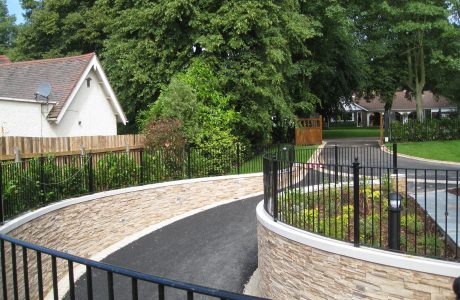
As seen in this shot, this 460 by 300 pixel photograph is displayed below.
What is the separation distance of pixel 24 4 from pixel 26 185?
116 feet

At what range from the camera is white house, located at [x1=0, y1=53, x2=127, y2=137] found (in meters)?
18.9

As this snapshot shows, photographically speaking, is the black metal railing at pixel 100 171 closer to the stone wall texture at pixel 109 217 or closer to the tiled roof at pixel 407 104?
the stone wall texture at pixel 109 217

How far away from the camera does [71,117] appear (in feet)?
70.1

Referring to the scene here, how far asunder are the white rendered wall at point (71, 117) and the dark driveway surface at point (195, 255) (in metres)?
9.37

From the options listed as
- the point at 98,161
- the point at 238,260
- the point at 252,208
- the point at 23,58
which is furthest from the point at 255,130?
the point at 23,58

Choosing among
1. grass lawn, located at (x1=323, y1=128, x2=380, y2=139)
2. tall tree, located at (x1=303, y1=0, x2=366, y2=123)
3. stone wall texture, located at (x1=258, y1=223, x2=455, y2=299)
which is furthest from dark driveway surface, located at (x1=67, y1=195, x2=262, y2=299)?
grass lawn, located at (x1=323, y1=128, x2=380, y2=139)

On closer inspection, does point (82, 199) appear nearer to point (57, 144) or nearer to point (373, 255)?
point (57, 144)

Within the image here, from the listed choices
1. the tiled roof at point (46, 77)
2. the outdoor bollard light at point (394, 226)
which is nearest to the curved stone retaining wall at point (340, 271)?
the outdoor bollard light at point (394, 226)

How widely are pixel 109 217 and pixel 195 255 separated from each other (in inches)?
113

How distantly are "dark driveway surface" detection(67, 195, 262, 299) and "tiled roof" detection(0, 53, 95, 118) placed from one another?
993 cm

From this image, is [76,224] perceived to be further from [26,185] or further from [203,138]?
[203,138]

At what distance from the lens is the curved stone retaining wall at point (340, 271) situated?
527 centimetres

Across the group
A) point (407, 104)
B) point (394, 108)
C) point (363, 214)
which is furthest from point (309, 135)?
point (407, 104)

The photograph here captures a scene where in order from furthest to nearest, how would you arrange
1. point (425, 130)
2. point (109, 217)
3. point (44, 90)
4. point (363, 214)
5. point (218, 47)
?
1. point (425, 130)
2. point (218, 47)
3. point (44, 90)
4. point (109, 217)
5. point (363, 214)
